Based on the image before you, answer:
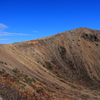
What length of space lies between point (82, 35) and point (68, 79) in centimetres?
1935

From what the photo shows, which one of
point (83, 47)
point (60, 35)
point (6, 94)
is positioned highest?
point (60, 35)

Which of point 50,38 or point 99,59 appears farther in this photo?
point 50,38

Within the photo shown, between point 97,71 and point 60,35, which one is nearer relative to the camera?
point 97,71

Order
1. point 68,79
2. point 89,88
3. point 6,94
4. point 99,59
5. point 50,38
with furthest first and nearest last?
1. point 50,38
2. point 99,59
3. point 68,79
4. point 89,88
5. point 6,94

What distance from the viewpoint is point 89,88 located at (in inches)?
1108

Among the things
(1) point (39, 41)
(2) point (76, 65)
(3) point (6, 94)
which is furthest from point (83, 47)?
(3) point (6, 94)

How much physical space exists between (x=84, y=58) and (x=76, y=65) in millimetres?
3861

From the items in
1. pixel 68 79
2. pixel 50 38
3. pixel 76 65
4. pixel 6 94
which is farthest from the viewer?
pixel 50 38

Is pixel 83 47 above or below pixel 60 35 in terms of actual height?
below

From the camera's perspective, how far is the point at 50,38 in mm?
41625

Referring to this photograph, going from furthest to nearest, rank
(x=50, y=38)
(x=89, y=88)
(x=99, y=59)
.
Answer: (x=50, y=38)
(x=99, y=59)
(x=89, y=88)

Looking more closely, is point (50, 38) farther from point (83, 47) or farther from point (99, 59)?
point (99, 59)

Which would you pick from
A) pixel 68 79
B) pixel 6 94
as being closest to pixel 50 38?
pixel 68 79

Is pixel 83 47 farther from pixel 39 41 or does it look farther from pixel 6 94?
pixel 6 94
